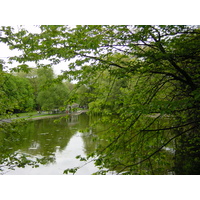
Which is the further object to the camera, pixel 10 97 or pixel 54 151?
pixel 54 151

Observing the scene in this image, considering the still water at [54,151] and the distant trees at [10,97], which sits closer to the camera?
the distant trees at [10,97]

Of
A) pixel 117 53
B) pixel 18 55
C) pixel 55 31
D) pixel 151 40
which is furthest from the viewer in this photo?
pixel 117 53

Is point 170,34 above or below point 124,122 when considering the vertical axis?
above

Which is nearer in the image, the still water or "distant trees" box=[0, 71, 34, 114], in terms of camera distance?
"distant trees" box=[0, 71, 34, 114]

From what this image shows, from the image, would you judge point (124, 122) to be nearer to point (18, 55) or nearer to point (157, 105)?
point (157, 105)

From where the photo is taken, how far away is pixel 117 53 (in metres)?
3.67

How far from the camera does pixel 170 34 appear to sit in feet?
9.61

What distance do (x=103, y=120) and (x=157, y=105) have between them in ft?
5.30

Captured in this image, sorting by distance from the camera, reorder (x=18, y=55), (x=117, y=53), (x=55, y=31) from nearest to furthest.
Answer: (x=55, y=31) < (x=18, y=55) < (x=117, y=53)

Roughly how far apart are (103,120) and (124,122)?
440mm

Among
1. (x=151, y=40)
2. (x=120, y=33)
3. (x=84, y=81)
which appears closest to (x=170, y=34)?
(x=151, y=40)

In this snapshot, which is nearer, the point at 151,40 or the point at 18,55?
the point at 18,55
